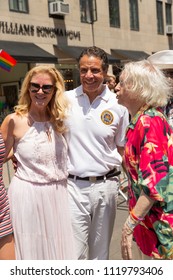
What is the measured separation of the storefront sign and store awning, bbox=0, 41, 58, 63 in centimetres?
58

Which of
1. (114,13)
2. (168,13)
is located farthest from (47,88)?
(168,13)

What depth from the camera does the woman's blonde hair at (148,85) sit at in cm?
269

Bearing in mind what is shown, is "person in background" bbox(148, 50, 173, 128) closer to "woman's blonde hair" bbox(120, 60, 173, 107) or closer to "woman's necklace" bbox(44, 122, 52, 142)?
"woman's necklace" bbox(44, 122, 52, 142)

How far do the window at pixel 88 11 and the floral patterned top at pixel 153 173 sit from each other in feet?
74.5

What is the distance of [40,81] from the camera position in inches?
131

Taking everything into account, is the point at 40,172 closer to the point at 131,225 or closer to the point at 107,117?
the point at 107,117

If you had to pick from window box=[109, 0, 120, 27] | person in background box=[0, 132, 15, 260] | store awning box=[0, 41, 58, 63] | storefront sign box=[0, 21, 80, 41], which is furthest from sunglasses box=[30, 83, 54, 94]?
window box=[109, 0, 120, 27]

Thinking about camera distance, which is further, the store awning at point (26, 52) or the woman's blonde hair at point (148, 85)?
the store awning at point (26, 52)

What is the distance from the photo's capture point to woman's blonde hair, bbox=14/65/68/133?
3359 millimetres

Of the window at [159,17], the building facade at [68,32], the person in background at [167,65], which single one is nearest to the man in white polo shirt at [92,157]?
the person in background at [167,65]

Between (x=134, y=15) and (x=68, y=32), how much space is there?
785 centimetres

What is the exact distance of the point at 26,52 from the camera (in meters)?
19.0

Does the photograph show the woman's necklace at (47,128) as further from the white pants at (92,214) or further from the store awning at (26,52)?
the store awning at (26,52)

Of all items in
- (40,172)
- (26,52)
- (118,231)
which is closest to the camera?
(40,172)
